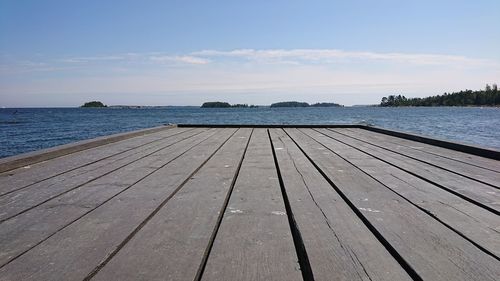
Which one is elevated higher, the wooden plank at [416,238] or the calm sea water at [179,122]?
the wooden plank at [416,238]

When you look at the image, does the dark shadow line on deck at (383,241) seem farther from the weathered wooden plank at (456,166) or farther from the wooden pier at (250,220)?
the weathered wooden plank at (456,166)

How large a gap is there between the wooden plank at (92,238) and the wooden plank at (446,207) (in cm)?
129

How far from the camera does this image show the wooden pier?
4.10 ft

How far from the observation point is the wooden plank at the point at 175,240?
47.8 inches

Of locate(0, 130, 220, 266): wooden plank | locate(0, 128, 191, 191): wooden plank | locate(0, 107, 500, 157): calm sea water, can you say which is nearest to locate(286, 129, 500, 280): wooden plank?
locate(0, 130, 220, 266): wooden plank

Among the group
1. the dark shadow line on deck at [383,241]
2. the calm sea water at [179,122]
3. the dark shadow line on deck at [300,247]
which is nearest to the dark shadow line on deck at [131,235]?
the dark shadow line on deck at [300,247]

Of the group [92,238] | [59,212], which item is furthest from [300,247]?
[59,212]

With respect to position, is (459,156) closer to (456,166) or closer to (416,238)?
(456,166)

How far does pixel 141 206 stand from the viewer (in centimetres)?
200

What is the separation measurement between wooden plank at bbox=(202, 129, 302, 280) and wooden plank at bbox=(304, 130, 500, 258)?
2.25 ft

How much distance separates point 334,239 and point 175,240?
586 millimetres

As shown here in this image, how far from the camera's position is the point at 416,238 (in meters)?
1.52

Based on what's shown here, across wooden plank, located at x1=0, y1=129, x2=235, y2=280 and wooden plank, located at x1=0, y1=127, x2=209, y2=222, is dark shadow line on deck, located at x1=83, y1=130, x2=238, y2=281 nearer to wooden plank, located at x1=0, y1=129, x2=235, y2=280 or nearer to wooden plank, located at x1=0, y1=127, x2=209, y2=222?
wooden plank, located at x1=0, y1=129, x2=235, y2=280

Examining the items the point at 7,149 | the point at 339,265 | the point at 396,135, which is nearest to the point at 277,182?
the point at 339,265
